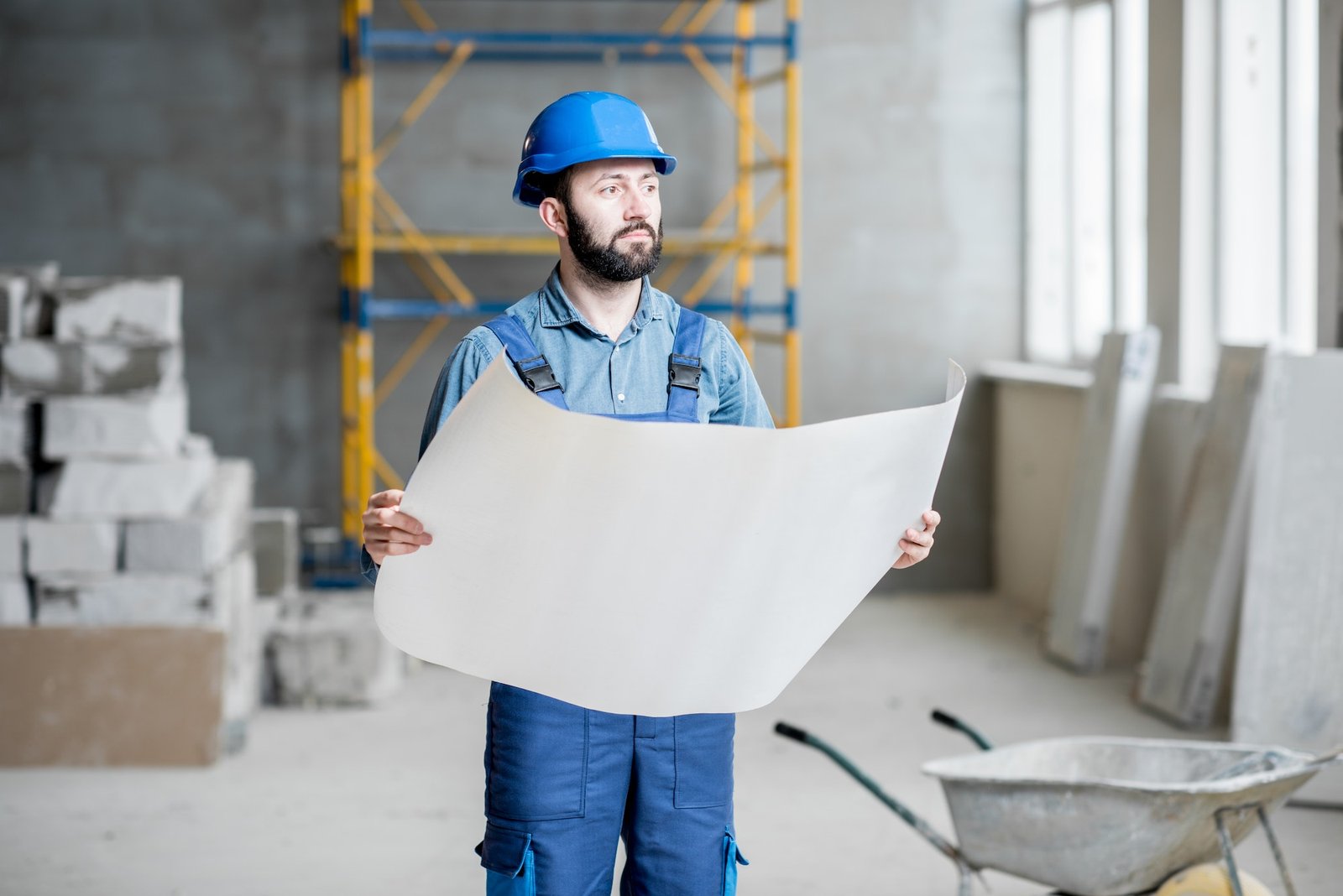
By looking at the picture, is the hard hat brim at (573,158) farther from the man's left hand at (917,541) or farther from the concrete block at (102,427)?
the concrete block at (102,427)

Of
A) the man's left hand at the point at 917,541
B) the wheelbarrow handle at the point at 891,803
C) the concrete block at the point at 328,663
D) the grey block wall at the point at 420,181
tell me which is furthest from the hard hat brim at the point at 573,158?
the grey block wall at the point at 420,181

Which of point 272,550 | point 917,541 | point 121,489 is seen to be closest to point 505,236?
point 272,550

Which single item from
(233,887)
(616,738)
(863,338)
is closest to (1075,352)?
(863,338)

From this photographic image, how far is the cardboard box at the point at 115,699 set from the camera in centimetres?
502

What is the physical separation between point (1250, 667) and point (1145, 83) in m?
2.91

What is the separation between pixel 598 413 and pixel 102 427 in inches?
132

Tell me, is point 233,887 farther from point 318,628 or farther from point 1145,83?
point 1145,83

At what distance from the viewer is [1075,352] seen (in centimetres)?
782

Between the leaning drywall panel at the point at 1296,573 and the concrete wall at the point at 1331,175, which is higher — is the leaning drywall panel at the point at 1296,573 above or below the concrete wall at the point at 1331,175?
below

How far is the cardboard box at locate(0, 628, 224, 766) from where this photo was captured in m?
5.02

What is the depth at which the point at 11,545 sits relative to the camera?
5.01m

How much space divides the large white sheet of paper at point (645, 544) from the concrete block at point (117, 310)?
3521mm

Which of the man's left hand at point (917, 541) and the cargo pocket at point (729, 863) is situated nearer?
the man's left hand at point (917, 541)

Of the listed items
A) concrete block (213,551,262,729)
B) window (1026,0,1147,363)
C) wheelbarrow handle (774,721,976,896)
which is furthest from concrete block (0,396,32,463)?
window (1026,0,1147,363)
